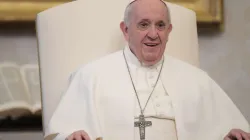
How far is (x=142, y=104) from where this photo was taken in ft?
3.90

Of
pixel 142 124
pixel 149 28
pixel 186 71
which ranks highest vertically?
pixel 149 28

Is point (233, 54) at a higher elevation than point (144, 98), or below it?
higher

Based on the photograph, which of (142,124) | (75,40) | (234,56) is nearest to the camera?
(142,124)

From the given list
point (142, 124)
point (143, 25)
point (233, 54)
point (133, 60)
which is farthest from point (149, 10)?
point (233, 54)

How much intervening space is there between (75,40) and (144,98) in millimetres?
349

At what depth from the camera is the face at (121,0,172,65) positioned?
120 centimetres

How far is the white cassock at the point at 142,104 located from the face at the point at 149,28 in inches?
2.1

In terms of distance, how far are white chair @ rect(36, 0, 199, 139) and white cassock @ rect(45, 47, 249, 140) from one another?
131 mm

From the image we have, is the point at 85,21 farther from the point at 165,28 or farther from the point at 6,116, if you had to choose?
the point at 6,116

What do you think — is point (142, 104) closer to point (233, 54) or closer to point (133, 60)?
point (133, 60)

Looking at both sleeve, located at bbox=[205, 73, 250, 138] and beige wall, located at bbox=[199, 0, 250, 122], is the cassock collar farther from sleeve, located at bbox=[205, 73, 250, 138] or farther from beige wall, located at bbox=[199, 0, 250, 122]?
beige wall, located at bbox=[199, 0, 250, 122]

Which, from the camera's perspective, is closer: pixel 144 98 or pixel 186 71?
pixel 144 98

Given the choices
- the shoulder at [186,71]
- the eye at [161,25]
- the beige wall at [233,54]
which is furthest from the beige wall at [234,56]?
the eye at [161,25]

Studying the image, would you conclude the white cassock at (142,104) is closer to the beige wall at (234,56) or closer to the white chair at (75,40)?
the white chair at (75,40)
